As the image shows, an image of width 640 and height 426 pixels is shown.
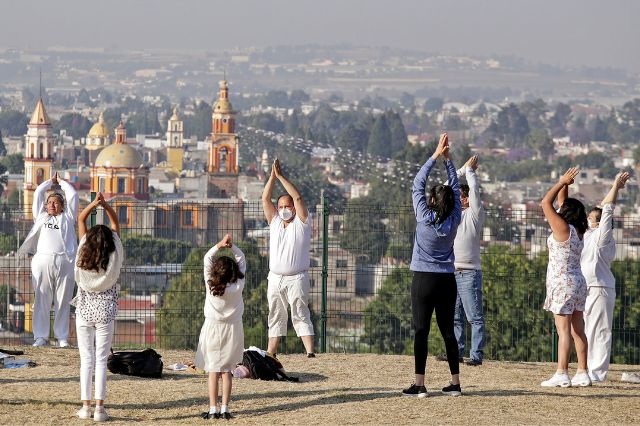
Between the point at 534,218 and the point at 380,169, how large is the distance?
129 meters

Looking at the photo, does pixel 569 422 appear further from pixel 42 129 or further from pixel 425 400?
pixel 42 129

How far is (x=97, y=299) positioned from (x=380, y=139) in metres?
177

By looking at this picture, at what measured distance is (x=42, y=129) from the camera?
114 meters

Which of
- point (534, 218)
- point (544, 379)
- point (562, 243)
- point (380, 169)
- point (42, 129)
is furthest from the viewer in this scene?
point (380, 169)

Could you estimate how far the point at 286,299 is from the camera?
10953mm

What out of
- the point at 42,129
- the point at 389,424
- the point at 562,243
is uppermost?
the point at 42,129

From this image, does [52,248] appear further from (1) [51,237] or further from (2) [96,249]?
(2) [96,249]

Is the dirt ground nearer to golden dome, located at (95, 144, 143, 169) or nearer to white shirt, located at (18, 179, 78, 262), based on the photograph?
white shirt, located at (18, 179, 78, 262)

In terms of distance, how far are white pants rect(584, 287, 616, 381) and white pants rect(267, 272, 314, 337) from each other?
194 cm

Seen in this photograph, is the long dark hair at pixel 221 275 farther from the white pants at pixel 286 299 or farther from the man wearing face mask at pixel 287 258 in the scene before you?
the white pants at pixel 286 299

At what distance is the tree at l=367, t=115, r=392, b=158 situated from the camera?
599 feet

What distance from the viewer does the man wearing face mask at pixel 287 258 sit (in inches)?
424

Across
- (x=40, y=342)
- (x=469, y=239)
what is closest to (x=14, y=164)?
(x=40, y=342)

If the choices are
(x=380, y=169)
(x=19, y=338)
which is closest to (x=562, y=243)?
(x=19, y=338)
